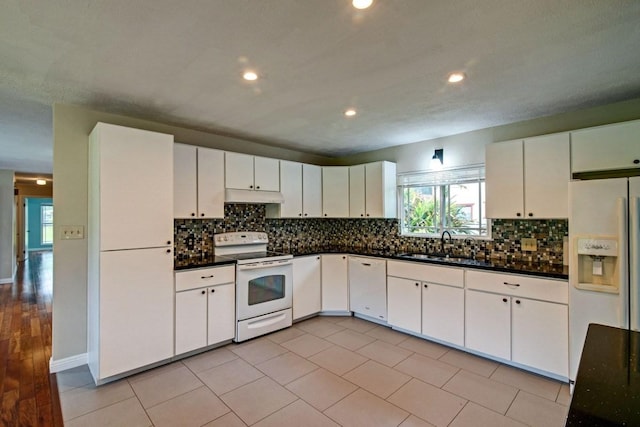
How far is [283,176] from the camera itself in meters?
4.07

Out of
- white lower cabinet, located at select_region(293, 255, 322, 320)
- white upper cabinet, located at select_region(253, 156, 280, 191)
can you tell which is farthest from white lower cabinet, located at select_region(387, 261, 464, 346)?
white upper cabinet, located at select_region(253, 156, 280, 191)

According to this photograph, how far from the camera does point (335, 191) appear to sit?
4.48m

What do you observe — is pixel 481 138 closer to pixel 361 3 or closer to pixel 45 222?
pixel 361 3

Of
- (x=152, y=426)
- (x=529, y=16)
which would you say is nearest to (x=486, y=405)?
(x=152, y=426)

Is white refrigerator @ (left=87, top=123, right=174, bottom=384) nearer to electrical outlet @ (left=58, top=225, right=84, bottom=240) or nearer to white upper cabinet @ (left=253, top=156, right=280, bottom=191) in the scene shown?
electrical outlet @ (left=58, top=225, right=84, bottom=240)

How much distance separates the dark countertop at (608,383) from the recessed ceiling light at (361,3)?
1.69m

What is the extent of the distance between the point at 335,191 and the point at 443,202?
4.84ft

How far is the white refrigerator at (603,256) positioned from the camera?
205 cm

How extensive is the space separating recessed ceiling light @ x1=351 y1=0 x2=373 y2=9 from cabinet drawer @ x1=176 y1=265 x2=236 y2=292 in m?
2.55

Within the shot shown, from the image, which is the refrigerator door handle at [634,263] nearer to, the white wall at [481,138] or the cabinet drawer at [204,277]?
the white wall at [481,138]

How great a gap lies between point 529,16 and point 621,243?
164 cm

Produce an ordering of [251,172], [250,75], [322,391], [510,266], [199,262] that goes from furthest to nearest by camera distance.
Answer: [251,172]
[199,262]
[510,266]
[322,391]
[250,75]

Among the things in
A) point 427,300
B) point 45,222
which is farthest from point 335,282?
point 45,222

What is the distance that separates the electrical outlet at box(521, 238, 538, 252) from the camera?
3.07 metres
